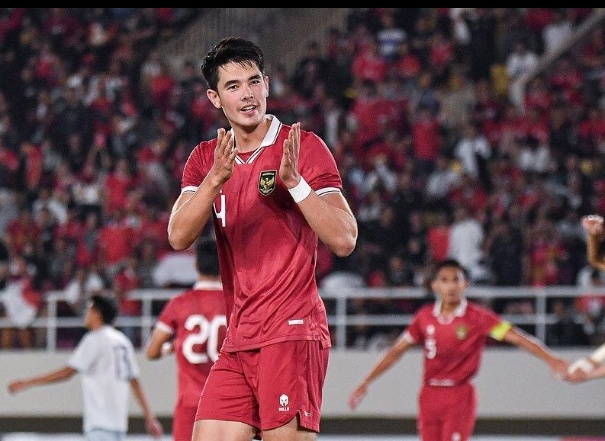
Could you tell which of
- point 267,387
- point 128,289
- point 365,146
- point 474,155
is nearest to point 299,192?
point 267,387

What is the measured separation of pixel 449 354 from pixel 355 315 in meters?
6.04

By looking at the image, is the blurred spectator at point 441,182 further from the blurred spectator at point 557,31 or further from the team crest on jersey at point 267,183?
the team crest on jersey at point 267,183

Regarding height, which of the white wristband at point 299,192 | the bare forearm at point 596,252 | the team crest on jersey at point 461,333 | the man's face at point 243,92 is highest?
the man's face at point 243,92

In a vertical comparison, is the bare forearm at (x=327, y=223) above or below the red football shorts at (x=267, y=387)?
above

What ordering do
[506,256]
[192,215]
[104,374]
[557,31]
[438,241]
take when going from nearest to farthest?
[192,215] → [104,374] → [506,256] → [438,241] → [557,31]

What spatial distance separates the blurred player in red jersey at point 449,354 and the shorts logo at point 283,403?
402 centimetres

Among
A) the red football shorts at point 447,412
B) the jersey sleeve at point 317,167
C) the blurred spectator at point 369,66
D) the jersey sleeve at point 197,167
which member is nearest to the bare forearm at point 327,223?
the jersey sleeve at point 317,167

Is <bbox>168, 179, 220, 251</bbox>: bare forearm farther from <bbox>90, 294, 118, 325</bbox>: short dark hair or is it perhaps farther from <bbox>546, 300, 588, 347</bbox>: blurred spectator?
<bbox>546, 300, 588, 347</bbox>: blurred spectator

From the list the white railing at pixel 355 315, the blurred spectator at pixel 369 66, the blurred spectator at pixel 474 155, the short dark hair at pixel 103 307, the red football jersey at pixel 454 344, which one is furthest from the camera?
the blurred spectator at pixel 369 66

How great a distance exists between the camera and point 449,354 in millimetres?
9203

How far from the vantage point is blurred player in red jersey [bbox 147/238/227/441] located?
805cm

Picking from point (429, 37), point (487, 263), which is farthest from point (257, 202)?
point (429, 37)

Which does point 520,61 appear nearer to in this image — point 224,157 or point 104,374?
point 104,374

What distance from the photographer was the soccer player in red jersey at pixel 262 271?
5.05 metres
